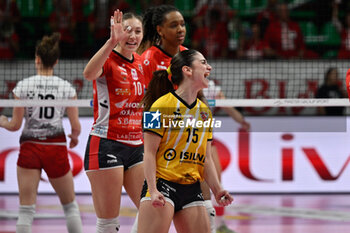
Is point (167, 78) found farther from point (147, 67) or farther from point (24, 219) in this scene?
point (24, 219)

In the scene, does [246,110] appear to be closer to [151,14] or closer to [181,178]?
[151,14]

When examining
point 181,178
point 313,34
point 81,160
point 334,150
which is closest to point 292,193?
point 334,150

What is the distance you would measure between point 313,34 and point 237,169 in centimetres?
444

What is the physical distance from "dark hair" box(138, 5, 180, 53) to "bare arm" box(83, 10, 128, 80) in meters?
0.91

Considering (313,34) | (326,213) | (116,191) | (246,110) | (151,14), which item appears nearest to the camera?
(116,191)

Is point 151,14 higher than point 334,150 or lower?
higher

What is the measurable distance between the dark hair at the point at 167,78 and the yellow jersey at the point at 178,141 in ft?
0.46

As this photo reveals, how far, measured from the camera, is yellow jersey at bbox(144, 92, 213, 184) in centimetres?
407

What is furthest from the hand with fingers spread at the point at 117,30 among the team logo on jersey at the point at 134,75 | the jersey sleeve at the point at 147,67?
the jersey sleeve at the point at 147,67

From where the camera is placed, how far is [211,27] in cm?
1225

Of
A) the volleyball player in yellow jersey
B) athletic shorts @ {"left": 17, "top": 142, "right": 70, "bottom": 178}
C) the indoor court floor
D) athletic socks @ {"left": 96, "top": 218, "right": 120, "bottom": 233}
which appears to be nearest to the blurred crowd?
the indoor court floor

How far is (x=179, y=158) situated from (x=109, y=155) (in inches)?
44.0

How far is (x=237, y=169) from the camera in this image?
32.3 feet

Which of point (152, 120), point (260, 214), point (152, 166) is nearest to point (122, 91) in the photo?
A: point (152, 120)
